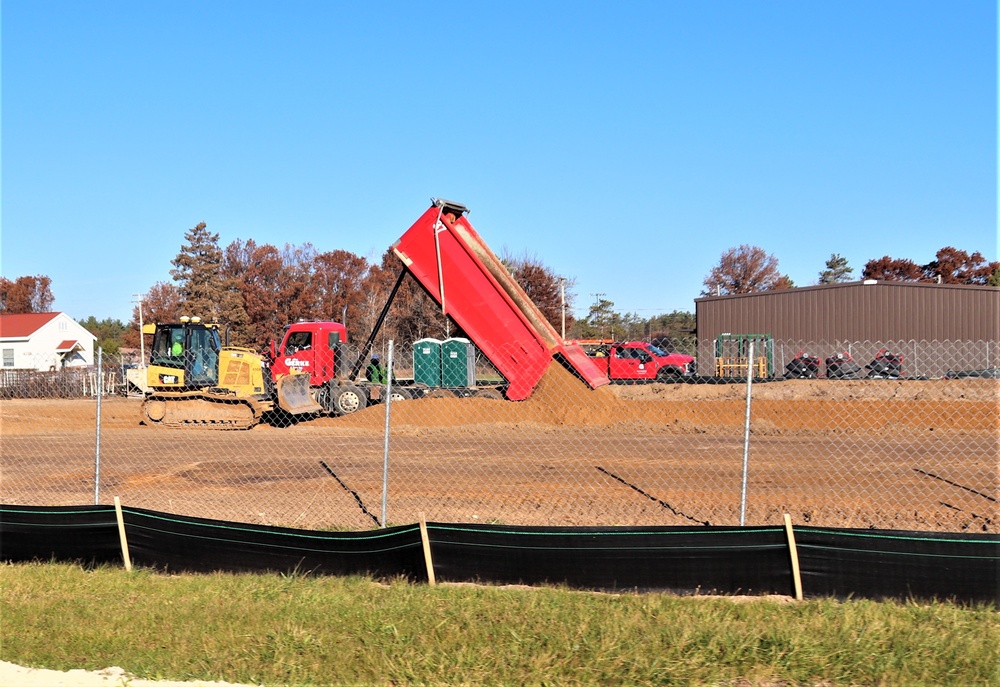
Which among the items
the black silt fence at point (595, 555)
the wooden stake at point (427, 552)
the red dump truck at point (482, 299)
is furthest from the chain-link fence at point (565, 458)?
the wooden stake at point (427, 552)

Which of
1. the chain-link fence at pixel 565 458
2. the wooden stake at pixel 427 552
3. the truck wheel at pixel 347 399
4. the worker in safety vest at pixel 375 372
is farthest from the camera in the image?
the worker in safety vest at pixel 375 372

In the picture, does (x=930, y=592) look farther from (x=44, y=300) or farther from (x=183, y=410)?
(x=44, y=300)

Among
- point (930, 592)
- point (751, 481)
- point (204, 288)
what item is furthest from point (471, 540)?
point (204, 288)

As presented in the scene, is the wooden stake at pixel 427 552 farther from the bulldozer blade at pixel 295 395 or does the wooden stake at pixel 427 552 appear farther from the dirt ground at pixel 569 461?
the bulldozer blade at pixel 295 395

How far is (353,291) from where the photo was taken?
6081 centimetres

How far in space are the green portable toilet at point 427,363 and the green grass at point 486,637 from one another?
1899 cm

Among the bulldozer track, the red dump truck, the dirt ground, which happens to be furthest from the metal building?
the bulldozer track

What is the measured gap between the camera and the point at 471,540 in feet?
22.2

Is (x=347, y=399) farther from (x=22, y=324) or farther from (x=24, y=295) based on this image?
(x=24, y=295)

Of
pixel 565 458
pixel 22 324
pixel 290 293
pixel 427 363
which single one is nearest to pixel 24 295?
pixel 22 324

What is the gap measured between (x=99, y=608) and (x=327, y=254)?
Result: 5813 centimetres

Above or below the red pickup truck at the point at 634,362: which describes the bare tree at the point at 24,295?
above

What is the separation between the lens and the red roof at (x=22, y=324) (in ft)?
190

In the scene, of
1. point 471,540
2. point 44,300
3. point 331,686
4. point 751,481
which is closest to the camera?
point 331,686
